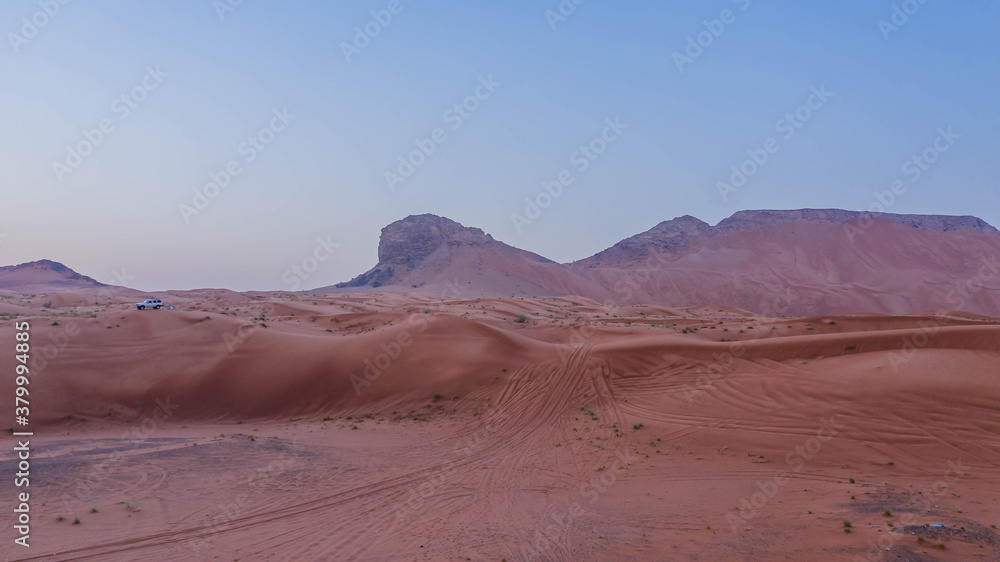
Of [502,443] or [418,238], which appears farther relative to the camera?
[418,238]

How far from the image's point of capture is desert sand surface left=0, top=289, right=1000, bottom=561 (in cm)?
727

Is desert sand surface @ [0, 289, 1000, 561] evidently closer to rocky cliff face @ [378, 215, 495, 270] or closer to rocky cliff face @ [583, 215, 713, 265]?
rocky cliff face @ [378, 215, 495, 270]

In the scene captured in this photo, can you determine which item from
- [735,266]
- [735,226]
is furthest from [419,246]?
[735,226]

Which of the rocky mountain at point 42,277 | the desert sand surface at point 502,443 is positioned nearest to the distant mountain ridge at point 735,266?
the rocky mountain at point 42,277

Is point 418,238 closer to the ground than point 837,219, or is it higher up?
higher up

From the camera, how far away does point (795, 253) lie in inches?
2692

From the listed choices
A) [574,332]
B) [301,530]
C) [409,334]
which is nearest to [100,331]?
[409,334]

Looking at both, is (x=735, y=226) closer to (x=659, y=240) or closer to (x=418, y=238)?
(x=659, y=240)

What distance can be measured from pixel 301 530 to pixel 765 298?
186ft

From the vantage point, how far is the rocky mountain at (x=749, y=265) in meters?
55.0

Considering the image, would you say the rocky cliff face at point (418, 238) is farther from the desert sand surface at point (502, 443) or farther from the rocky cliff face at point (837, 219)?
the desert sand surface at point (502, 443)

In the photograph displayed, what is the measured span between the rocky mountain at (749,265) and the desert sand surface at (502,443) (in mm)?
36960

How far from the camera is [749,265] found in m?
67.2

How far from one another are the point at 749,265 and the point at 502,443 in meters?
62.1
